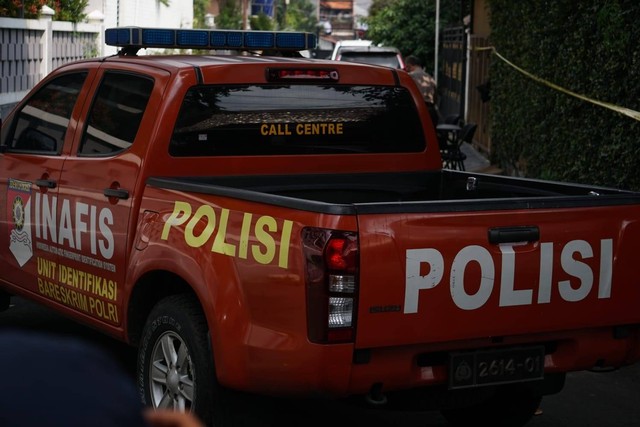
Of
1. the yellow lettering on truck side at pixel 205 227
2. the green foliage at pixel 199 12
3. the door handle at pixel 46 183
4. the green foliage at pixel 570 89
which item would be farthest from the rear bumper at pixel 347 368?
the green foliage at pixel 199 12

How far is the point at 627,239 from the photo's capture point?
17.4ft

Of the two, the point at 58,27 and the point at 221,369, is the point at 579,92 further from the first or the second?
the point at 58,27

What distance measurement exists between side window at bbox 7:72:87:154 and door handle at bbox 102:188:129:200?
29.8 inches

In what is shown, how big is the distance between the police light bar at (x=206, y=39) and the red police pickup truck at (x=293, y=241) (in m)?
0.02

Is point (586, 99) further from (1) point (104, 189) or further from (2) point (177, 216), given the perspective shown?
(2) point (177, 216)

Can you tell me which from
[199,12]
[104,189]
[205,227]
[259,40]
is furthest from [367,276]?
[199,12]

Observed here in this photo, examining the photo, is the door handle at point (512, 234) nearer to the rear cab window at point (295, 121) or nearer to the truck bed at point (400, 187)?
the truck bed at point (400, 187)

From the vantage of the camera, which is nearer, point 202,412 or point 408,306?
point 408,306

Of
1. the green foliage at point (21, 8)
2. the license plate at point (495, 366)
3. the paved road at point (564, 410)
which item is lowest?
the paved road at point (564, 410)

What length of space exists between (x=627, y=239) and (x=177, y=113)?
7.27ft

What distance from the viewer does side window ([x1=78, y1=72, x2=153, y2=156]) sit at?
624cm

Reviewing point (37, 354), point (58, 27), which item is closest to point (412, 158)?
point (37, 354)

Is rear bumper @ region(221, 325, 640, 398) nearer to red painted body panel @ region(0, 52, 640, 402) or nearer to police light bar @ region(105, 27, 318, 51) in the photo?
red painted body panel @ region(0, 52, 640, 402)

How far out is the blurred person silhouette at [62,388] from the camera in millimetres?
1896
